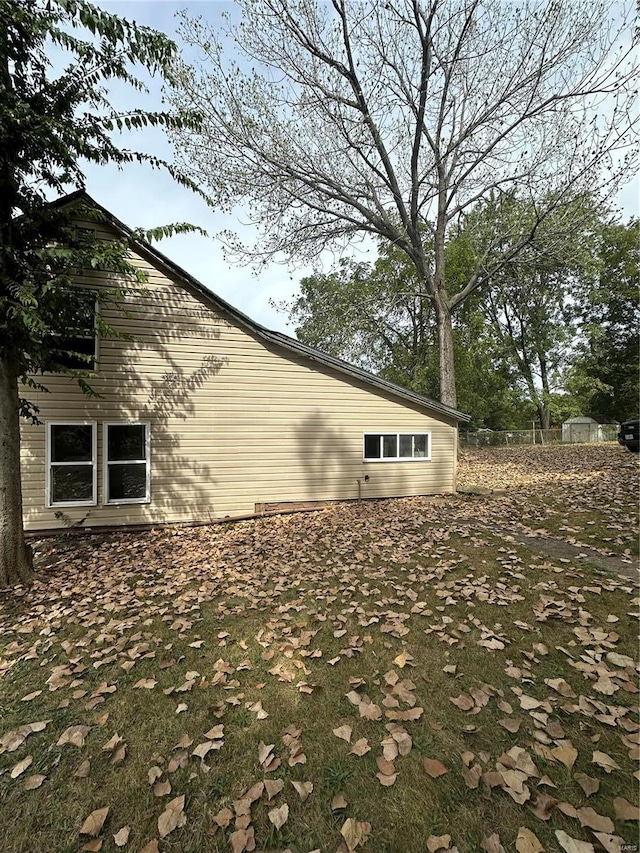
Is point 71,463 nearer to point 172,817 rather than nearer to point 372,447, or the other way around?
point 372,447

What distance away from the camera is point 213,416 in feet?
30.7

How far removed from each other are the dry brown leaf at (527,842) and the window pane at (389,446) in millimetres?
9080

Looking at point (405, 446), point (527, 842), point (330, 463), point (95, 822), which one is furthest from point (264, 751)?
point (405, 446)

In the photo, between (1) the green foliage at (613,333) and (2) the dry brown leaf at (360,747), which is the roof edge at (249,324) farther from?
(1) the green foliage at (613,333)

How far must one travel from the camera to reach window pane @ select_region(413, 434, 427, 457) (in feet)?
37.0

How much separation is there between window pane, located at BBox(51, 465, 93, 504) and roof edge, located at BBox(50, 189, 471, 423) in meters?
4.81

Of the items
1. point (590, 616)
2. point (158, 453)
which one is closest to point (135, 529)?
point (158, 453)

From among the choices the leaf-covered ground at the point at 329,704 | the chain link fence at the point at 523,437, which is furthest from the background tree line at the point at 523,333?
the leaf-covered ground at the point at 329,704

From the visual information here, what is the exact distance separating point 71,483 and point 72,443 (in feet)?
2.82

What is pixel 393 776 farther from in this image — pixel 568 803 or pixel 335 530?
pixel 335 530

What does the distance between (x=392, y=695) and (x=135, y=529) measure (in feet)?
23.7

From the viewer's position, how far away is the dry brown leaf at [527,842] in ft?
6.32

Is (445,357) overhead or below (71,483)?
overhead

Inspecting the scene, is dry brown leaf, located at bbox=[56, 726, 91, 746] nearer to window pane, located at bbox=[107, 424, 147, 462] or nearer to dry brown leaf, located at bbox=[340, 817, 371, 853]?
dry brown leaf, located at bbox=[340, 817, 371, 853]
